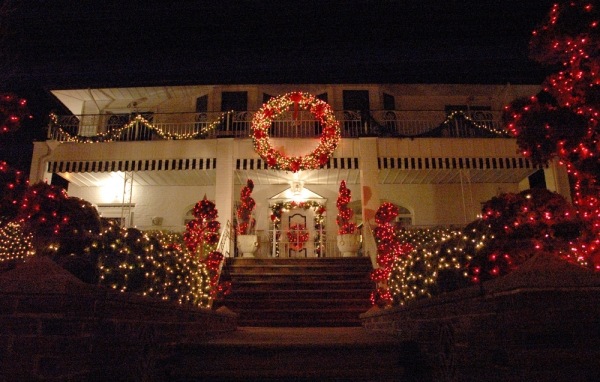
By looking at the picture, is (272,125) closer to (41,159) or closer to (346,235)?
(346,235)

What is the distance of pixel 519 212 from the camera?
417 centimetres

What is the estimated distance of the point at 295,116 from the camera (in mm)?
13266

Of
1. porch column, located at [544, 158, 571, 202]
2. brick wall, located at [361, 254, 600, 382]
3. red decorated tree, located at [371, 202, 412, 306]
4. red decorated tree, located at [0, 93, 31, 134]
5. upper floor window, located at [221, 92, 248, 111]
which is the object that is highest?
upper floor window, located at [221, 92, 248, 111]

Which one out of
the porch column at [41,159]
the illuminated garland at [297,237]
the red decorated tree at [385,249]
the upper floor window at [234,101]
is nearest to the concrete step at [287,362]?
the red decorated tree at [385,249]

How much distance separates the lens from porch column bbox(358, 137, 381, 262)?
13375 millimetres

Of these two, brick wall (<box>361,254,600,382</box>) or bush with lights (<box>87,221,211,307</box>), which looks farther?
bush with lights (<box>87,221,211,307</box>)

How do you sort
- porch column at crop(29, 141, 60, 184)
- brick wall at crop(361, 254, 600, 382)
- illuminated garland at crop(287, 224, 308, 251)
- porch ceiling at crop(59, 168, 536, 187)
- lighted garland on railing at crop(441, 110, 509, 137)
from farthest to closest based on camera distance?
illuminated garland at crop(287, 224, 308, 251) → porch ceiling at crop(59, 168, 536, 187) → lighted garland on railing at crop(441, 110, 509, 137) → porch column at crop(29, 141, 60, 184) → brick wall at crop(361, 254, 600, 382)

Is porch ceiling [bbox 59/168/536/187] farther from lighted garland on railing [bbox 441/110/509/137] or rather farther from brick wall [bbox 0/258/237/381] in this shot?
brick wall [bbox 0/258/237/381]

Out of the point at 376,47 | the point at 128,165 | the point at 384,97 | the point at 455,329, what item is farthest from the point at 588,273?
the point at 384,97

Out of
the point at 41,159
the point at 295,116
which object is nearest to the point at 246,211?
the point at 295,116

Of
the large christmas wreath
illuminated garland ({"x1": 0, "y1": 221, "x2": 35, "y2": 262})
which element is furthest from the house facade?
illuminated garland ({"x1": 0, "y1": 221, "x2": 35, "y2": 262})

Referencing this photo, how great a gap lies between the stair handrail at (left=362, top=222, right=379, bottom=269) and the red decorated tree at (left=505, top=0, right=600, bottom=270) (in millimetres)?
5843

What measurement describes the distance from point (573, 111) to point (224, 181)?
961 cm

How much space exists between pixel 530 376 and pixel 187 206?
14747mm
